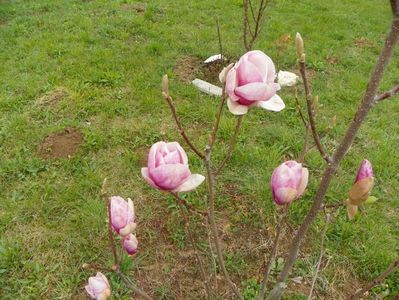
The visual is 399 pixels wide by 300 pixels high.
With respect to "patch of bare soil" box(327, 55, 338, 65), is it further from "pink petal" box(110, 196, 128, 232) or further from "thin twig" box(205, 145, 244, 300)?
"pink petal" box(110, 196, 128, 232)

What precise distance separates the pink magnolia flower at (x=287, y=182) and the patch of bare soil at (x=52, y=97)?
310 cm

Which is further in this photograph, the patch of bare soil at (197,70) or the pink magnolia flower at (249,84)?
the patch of bare soil at (197,70)

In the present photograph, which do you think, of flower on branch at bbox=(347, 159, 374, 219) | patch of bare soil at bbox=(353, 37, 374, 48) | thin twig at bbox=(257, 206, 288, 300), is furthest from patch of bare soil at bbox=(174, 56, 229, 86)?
flower on branch at bbox=(347, 159, 374, 219)

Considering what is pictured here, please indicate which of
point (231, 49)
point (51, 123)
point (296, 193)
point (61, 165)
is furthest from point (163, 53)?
point (296, 193)

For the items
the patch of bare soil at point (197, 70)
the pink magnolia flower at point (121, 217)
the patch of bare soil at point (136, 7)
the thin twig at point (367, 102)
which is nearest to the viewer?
the thin twig at point (367, 102)

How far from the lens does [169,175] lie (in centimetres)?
95

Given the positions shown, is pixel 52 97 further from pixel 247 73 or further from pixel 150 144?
pixel 247 73

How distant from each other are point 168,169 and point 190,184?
8 cm

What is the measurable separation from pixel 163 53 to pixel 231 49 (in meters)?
0.77

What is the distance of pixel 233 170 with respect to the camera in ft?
9.95

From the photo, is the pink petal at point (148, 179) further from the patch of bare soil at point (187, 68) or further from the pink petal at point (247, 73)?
the patch of bare soil at point (187, 68)

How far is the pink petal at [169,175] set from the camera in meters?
0.94

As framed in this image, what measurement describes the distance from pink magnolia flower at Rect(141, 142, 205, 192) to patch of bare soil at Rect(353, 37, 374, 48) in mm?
4873

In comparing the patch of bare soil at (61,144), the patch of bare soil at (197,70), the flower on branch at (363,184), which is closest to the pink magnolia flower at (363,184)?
the flower on branch at (363,184)
